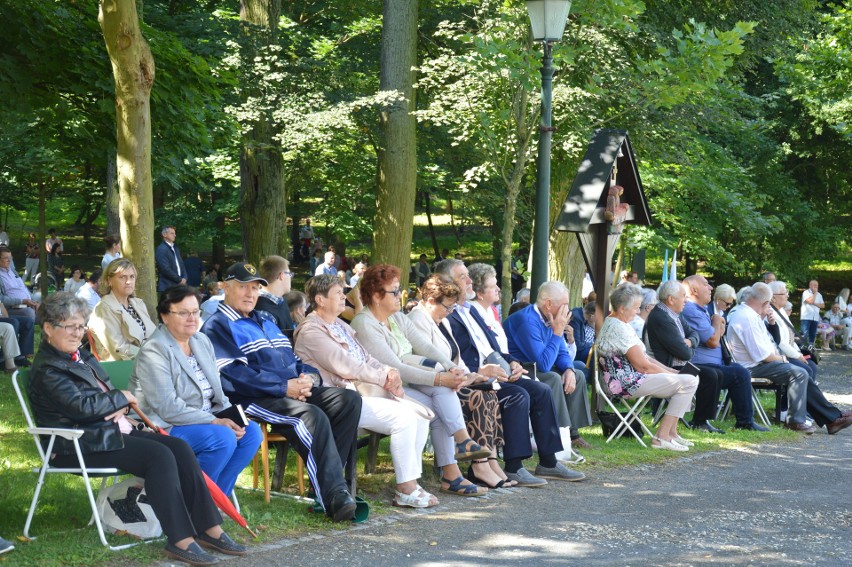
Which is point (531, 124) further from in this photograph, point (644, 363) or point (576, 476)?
point (576, 476)

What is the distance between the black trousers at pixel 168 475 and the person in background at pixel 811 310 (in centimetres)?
1993

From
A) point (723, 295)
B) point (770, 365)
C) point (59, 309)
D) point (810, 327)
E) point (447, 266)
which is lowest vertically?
point (810, 327)

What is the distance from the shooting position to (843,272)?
3828cm

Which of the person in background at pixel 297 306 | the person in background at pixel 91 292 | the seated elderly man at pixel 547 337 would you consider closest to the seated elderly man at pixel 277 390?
the person in background at pixel 297 306

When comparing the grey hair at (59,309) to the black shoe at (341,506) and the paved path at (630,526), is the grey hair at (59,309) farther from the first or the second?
the black shoe at (341,506)

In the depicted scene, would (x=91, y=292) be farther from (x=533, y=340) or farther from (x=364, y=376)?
(x=364, y=376)

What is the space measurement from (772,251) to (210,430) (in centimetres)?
2480

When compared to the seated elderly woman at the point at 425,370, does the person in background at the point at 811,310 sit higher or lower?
lower

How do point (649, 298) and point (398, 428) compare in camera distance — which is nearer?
point (398, 428)

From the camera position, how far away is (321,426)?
22.6 feet

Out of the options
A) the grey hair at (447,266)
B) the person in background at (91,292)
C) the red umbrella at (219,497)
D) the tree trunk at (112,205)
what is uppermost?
the tree trunk at (112,205)

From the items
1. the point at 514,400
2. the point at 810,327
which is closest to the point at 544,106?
the point at 514,400

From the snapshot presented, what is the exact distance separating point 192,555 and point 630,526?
2885 mm

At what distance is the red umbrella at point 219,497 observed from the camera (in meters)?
6.06
